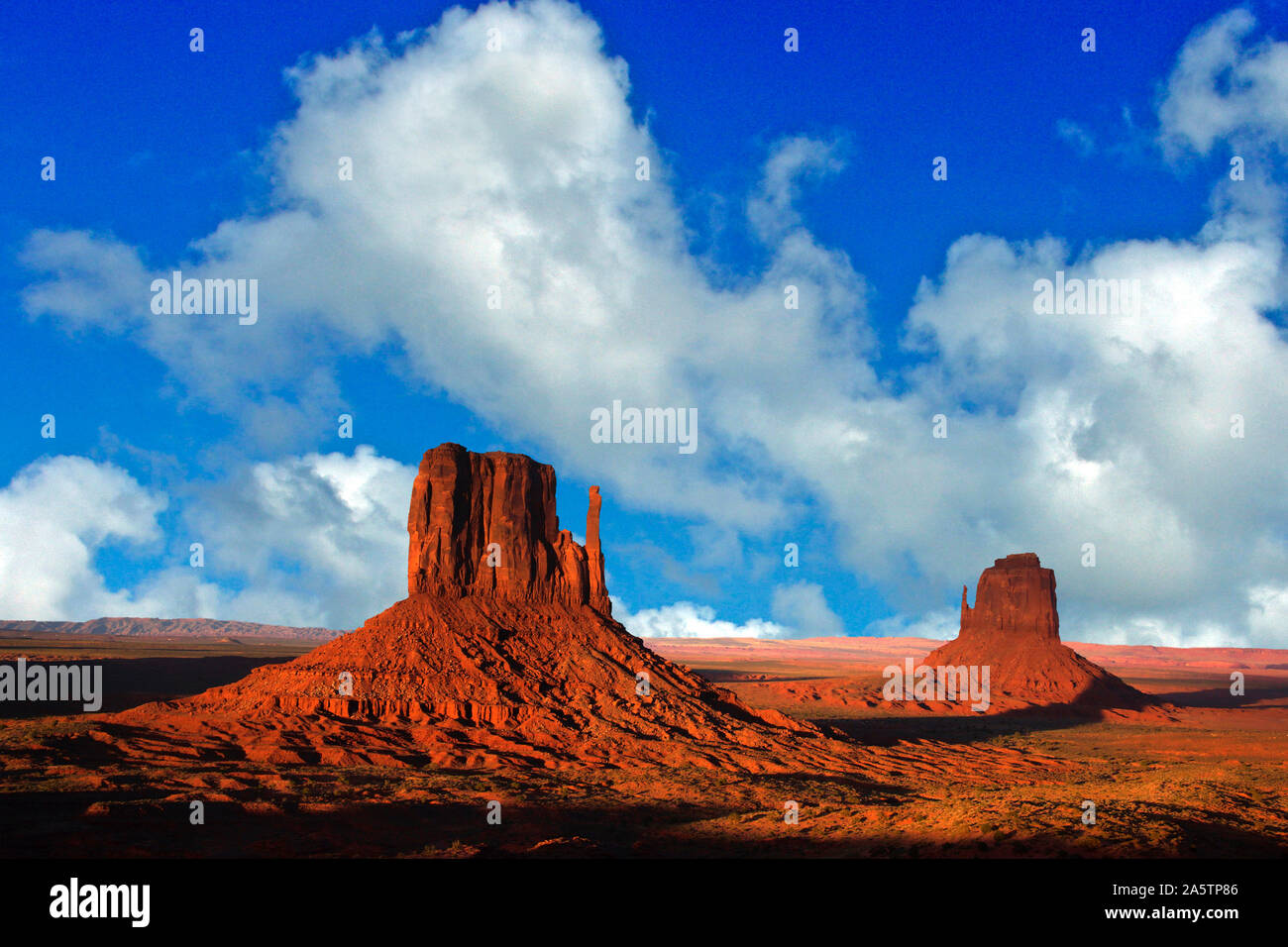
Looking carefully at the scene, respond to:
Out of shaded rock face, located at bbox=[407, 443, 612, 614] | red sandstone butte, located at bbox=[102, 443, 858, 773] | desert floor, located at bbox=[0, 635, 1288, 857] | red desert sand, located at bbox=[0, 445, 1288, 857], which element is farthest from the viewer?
shaded rock face, located at bbox=[407, 443, 612, 614]

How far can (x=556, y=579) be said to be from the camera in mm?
44719

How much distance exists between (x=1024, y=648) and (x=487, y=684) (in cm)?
6741

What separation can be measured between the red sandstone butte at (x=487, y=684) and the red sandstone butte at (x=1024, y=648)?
47231mm

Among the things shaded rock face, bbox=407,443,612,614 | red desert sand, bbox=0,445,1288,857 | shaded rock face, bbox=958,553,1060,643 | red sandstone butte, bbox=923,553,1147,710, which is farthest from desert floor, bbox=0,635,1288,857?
shaded rock face, bbox=958,553,1060,643

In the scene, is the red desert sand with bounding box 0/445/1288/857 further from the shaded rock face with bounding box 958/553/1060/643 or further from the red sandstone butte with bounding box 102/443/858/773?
the shaded rock face with bounding box 958/553/1060/643

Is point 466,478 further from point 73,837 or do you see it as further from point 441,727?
point 73,837

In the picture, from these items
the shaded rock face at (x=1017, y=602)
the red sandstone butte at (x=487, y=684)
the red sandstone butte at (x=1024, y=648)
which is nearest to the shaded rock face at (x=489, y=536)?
the red sandstone butte at (x=487, y=684)

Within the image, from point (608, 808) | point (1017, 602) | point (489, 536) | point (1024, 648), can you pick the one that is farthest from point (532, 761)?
point (1017, 602)

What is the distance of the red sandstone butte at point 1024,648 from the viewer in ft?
256

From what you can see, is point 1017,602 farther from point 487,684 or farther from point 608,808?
point 608,808

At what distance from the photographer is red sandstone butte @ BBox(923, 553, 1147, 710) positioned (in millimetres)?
78000

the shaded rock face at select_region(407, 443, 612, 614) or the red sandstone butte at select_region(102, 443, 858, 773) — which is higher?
the shaded rock face at select_region(407, 443, 612, 614)

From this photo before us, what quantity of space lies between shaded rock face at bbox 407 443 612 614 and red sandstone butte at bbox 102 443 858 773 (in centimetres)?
Answer: 8
